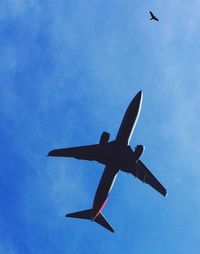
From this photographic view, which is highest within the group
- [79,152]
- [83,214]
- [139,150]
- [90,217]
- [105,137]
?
[79,152]

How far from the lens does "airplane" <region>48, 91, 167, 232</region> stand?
208 ft

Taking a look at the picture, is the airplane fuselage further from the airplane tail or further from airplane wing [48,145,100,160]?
the airplane tail

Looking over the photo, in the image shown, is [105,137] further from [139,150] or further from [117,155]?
[139,150]

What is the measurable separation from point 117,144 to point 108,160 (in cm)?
338

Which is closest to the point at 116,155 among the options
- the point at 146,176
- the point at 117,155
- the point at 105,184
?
the point at 117,155

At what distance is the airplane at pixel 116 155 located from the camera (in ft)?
208

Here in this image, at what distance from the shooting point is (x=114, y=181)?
222 ft

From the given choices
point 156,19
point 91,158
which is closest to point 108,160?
point 91,158

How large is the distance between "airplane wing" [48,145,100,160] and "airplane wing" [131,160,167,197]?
→ 6569 mm

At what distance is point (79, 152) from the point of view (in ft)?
219

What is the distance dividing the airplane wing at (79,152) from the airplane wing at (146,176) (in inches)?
259

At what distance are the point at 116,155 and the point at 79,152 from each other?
5397 millimetres

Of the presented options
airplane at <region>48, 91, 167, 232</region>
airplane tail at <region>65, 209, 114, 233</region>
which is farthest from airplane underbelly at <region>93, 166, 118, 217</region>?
airplane tail at <region>65, 209, 114, 233</region>

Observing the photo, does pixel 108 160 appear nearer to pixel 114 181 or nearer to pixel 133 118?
pixel 114 181
